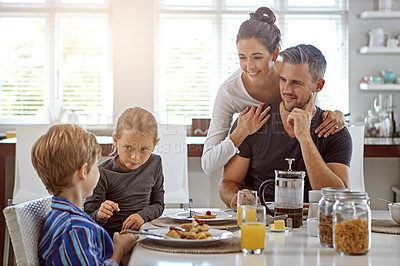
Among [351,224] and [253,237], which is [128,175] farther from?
[351,224]

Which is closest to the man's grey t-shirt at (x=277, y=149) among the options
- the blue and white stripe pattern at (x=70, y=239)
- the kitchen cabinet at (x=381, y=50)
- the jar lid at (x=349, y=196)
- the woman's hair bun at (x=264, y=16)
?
the woman's hair bun at (x=264, y=16)

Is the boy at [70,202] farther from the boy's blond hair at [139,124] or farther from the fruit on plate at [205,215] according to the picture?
the boy's blond hair at [139,124]

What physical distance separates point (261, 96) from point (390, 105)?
331cm

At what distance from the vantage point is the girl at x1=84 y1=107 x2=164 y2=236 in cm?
189

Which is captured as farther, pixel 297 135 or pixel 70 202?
pixel 297 135

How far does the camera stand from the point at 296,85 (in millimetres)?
2086

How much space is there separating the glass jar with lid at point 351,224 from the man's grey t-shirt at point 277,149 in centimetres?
80

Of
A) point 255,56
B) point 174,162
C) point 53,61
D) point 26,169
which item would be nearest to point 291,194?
point 255,56

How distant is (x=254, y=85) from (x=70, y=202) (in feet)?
3.44

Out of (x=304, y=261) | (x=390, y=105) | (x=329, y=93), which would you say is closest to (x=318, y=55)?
(x=304, y=261)

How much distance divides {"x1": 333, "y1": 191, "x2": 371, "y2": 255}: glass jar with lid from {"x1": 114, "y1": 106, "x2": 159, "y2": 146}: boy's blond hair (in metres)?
0.82

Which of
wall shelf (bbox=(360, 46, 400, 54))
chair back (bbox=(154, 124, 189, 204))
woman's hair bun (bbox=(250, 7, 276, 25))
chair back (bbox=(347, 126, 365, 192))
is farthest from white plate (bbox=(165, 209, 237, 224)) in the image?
wall shelf (bbox=(360, 46, 400, 54))

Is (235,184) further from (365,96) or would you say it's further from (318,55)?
(365,96)

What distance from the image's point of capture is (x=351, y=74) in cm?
524
